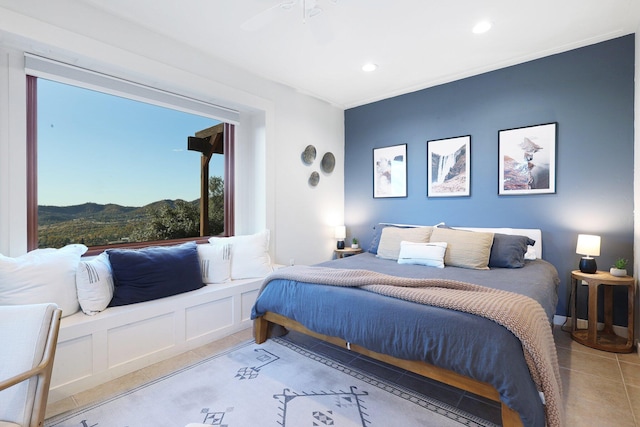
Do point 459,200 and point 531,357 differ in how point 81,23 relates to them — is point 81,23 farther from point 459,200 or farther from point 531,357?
point 459,200

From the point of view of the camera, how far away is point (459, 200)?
378cm

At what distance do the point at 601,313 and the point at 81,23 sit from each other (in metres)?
5.07

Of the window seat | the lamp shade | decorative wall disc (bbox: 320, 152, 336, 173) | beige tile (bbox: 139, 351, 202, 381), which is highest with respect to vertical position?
decorative wall disc (bbox: 320, 152, 336, 173)

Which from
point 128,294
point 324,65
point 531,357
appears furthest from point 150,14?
point 531,357

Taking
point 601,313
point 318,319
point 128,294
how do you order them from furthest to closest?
point 601,313 → point 128,294 → point 318,319

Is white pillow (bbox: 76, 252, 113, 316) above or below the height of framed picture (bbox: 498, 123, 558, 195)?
below

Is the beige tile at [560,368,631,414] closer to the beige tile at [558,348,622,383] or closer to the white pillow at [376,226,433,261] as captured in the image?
the beige tile at [558,348,622,383]

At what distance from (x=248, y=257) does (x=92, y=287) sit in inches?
53.4

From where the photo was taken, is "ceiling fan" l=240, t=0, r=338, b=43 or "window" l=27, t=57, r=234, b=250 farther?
"window" l=27, t=57, r=234, b=250

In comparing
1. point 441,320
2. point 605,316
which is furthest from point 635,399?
point 441,320

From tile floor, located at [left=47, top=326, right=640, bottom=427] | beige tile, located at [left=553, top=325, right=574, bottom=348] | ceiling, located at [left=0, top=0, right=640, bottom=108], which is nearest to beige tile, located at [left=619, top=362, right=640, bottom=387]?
tile floor, located at [left=47, top=326, right=640, bottom=427]

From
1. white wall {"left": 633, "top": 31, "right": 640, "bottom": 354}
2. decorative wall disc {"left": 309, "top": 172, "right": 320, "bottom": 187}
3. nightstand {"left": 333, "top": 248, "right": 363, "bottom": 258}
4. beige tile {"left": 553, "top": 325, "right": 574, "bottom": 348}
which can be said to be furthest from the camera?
nightstand {"left": 333, "top": 248, "right": 363, "bottom": 258}

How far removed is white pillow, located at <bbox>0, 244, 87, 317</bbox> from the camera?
1924mm

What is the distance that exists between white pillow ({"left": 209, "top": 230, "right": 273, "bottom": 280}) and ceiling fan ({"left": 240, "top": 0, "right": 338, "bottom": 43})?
1984 millimetres
